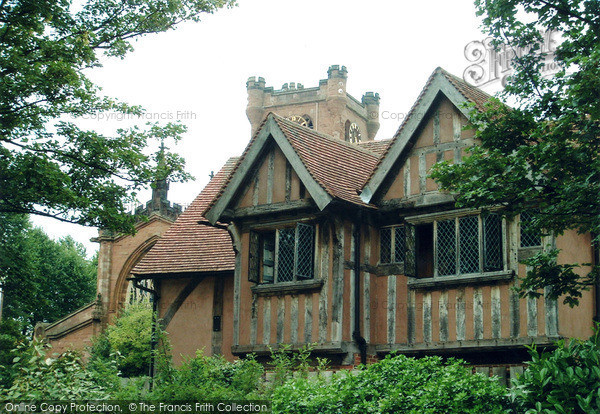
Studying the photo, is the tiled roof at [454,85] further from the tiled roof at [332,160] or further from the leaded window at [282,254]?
the leaded window at [282,254]

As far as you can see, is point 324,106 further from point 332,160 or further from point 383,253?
point 383,253

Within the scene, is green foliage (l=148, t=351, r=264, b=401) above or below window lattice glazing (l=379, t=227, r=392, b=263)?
below

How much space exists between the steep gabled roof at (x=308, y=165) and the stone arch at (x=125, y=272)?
33.6 metres

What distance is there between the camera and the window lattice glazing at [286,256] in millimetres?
18156

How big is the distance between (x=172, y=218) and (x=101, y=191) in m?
33.9

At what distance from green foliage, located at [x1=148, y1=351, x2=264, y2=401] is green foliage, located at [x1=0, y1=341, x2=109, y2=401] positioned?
101cm

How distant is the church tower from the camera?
79.8 metres

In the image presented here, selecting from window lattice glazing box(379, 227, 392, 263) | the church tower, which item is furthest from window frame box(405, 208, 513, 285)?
the church tower

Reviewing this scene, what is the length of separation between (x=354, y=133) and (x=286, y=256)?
65.0m

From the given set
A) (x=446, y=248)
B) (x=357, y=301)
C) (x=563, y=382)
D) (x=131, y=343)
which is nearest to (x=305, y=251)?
(x=357, y=301)

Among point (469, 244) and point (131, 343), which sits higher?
point (469, 244)

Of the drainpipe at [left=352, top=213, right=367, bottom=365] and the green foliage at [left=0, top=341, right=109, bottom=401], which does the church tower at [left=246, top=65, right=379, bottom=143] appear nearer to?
the drainpipe at [left=352, top=213, right=367, bottom=365]

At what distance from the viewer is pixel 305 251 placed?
1797 cm

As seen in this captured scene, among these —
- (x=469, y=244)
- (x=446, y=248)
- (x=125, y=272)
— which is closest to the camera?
(x=469, y=244)
